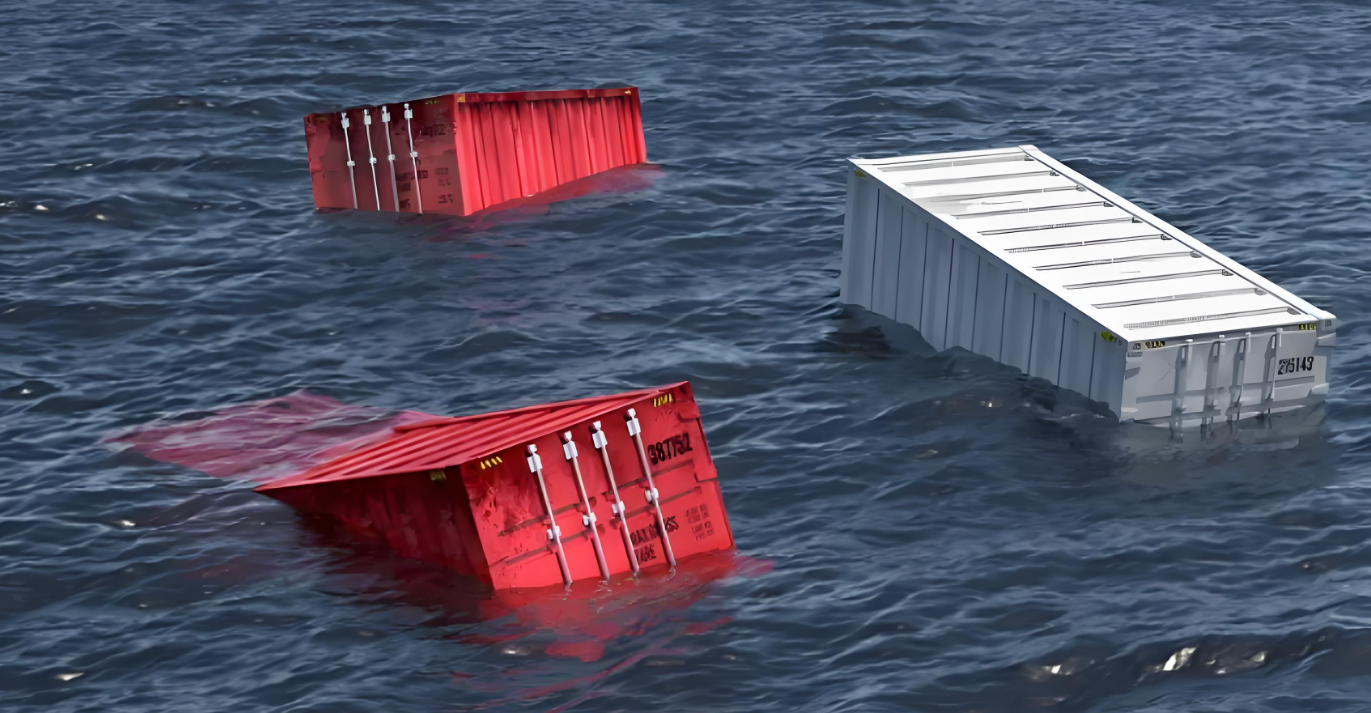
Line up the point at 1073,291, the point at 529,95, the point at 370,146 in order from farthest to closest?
the point at 529,95, the point at 370,146, the point at 1073,291

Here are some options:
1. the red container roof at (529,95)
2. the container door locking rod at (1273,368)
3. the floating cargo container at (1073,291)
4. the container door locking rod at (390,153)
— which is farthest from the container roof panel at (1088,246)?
the container door locking rod at (390,153)

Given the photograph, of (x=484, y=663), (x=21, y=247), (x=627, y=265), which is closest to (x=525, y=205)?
(x=627, y=265)

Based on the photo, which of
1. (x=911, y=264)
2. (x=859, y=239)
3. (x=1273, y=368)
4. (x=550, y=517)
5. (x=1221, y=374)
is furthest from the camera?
(x=859, y=239)

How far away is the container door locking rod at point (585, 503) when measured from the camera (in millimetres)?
16172

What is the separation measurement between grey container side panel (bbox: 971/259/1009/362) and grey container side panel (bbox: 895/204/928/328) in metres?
1.42

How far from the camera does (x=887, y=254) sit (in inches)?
942

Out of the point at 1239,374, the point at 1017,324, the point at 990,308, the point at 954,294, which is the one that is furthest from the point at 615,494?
the point at 1239,374

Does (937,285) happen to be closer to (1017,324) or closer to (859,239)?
(1017,324)

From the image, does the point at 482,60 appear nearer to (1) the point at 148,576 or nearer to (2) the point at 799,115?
(2) the point at 799,115

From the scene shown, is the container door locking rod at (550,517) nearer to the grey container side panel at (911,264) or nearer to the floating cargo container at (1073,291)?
the floating cargo container at (1073,291)

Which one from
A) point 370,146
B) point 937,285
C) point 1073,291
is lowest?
point 937,285

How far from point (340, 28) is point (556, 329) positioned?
21.3 metres

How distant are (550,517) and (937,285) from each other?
8.80 metres

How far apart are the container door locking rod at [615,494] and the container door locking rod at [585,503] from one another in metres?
0.26
